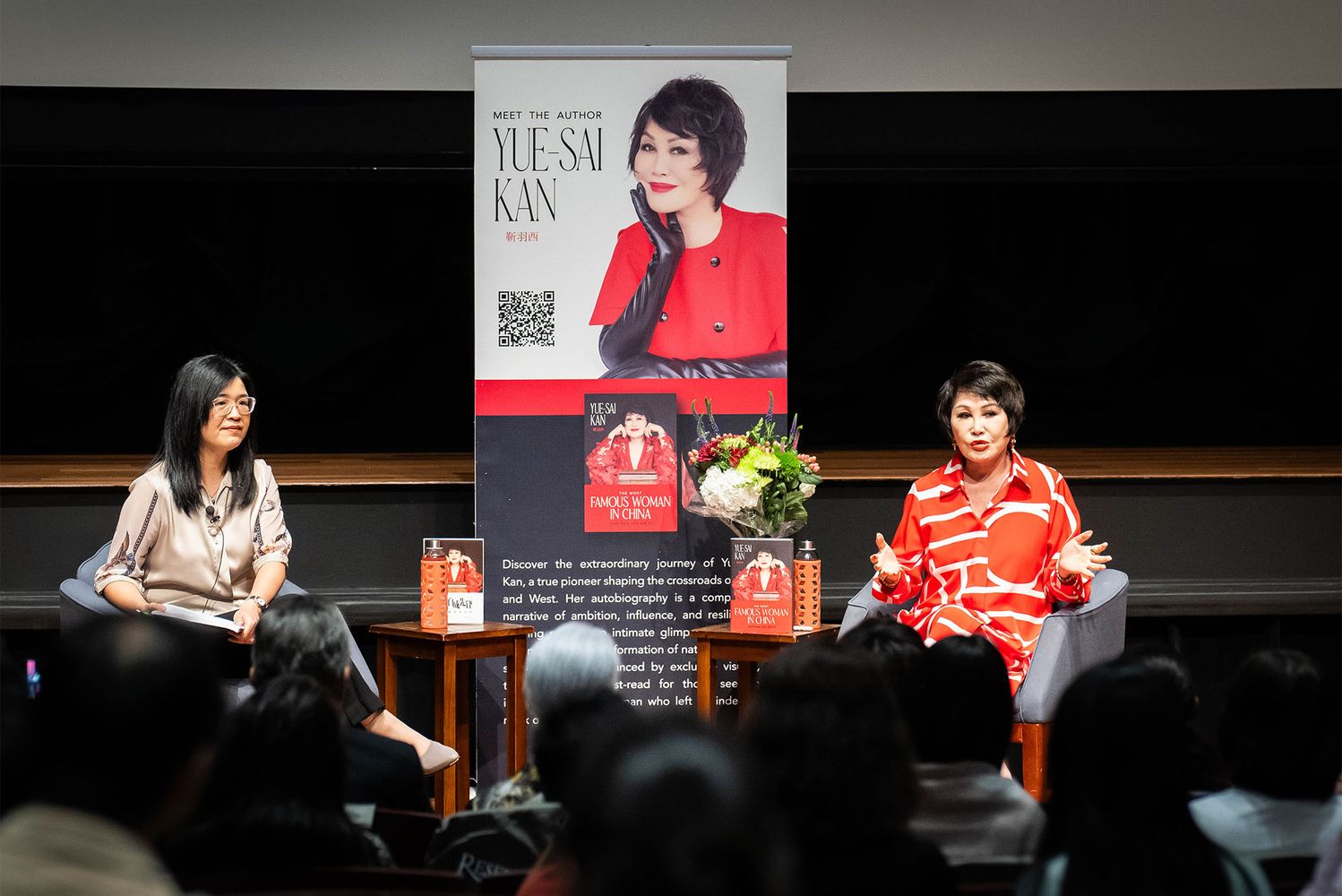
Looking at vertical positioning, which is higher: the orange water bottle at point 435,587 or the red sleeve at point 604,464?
the red sleeve at point 604,464

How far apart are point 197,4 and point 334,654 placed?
11.6 feet

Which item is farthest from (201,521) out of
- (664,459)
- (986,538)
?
(986,538)

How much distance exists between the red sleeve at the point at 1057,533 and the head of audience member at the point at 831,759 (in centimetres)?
238

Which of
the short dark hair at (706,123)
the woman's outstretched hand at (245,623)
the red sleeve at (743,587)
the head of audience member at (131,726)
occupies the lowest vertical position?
the woman's outstretched hand at (245,623)

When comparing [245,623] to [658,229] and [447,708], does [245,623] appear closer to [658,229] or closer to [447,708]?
[447,708]

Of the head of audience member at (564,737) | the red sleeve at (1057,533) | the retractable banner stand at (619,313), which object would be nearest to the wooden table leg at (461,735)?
the retractable banner stand at (619,313)

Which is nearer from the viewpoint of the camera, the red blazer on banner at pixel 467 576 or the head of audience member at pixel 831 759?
the head of audience member at pixel 831 759

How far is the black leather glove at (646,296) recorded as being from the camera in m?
4.58

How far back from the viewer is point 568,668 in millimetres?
2379

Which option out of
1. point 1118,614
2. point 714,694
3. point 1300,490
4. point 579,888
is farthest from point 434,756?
point 1300,490

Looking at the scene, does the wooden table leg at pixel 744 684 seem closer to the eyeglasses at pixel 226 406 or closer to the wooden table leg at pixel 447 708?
the wooden table leg at pixel 447 708

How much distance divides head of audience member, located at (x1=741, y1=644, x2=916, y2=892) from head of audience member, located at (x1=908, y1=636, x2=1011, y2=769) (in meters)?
0.45

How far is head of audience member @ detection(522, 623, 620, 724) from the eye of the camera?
7.79 ft

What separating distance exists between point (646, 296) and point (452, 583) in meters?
1.13
